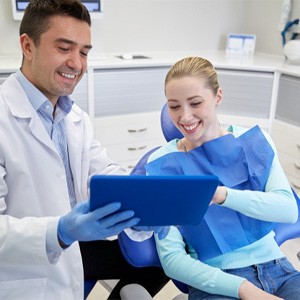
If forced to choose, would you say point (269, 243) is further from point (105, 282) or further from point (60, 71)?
point (60, 71)

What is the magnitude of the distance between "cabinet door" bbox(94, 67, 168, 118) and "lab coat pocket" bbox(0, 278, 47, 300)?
174cm

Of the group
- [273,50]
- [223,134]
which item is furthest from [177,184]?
[273,50]

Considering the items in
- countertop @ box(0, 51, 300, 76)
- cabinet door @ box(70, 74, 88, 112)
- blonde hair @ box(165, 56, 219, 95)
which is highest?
blonde hair @ box(165, 56, 219, 95)

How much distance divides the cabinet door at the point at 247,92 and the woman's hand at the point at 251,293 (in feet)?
6.68

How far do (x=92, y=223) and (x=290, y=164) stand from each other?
2.28 metres

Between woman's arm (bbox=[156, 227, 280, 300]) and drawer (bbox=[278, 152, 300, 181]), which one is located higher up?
woman's arm (bbox=[156, 227, 280, 300])

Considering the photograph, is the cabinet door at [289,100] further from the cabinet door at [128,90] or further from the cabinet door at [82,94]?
the cabinet door at [82,94]

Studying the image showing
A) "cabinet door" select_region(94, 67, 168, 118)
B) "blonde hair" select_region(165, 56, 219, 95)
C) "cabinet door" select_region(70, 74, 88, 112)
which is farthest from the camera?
"cabinet door" select_region(94, 67, 168, 118)

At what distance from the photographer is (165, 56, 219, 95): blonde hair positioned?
4.43 ft

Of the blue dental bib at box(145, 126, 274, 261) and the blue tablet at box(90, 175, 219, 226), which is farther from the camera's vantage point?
the blue dental bib at box(145, 126, 274, 261)

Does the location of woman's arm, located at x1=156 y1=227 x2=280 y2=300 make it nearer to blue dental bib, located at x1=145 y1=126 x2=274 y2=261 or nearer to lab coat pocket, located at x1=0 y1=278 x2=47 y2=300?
blue dental bib, located at x1=145 y1=126 x2=274 y2=261

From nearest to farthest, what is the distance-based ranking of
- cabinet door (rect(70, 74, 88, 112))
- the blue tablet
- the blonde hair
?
the blue tablet → the blonde hair → cabinet door (rect(70, 74, 88, 112))

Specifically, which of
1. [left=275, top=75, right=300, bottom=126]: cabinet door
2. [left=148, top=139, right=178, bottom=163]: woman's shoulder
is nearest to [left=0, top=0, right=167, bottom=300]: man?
[left=148, top=139, right=178, bottom=163]: woman's shoulder

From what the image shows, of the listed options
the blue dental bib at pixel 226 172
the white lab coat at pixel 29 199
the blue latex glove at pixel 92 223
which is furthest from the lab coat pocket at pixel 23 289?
the blue dental bib at pixel 226 172
